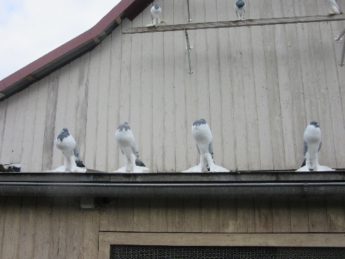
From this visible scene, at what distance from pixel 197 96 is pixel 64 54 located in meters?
1.98

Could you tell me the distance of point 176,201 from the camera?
404 centimetres

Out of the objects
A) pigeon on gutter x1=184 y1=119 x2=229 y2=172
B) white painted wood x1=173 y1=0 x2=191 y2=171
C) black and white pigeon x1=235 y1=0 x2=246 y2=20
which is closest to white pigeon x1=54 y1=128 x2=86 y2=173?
pigeon on gutter x1=184 y1=119 x2=229 y2=172

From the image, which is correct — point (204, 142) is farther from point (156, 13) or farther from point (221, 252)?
point (156, 13)

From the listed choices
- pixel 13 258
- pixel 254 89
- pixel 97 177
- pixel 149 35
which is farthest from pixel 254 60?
pixel 13 258

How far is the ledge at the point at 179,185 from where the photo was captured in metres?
3.61

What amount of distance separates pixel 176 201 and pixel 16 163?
304 centimetres

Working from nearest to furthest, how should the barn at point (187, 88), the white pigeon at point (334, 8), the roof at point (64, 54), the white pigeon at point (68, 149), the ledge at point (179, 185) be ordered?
Result: the ledge at point (179, 185)
the white pigeon at point (68, 149)
the barn at point (187, 88)
the white pigeon at point (334, 8)
the roof at point (64, 54)

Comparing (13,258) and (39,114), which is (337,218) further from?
(39,114)

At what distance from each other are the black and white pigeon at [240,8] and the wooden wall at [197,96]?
183 mm

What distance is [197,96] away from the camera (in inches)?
244

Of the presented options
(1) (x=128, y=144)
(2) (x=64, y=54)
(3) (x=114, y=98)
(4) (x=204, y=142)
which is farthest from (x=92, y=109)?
(4) (x=204, y=142)

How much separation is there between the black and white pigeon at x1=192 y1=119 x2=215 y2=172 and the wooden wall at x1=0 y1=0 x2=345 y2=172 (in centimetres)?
114

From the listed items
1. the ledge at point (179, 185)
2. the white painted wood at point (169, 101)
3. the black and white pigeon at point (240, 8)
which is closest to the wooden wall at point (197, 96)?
the white painted wood at point (169, 101)

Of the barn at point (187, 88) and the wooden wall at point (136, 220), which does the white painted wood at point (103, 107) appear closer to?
the barn at point (187, 88)
